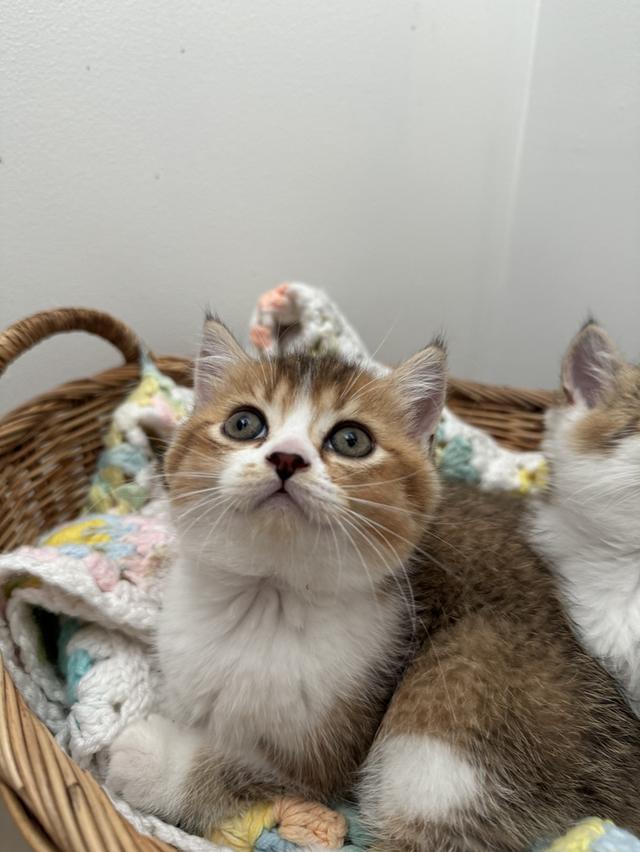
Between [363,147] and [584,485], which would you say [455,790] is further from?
[363,147]

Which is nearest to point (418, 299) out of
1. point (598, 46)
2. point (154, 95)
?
point (598, 46)

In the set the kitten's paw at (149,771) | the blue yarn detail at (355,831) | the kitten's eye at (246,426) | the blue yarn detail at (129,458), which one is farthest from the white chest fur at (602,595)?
the blue yarn detail at (129,458)

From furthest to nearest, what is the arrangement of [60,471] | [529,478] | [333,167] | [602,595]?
[333,167] → [529,478] → [60,471] → [602,595]

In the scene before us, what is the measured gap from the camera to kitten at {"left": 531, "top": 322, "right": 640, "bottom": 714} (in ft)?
3.49

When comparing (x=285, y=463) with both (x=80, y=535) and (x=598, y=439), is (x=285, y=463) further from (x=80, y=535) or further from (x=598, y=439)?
(x=80, y=535)

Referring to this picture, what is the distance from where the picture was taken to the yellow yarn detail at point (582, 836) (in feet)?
3.00

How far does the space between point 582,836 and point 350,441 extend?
59cm

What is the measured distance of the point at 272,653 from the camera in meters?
1.02

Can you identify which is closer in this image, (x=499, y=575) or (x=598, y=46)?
(x=499, y=575)

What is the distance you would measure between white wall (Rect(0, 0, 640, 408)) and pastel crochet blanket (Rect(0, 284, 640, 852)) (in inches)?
16.2

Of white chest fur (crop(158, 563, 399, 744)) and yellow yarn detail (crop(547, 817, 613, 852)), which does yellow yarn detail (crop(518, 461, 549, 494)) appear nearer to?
white chest fur (crop(158, 563, 399, 744))

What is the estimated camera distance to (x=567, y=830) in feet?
3.19

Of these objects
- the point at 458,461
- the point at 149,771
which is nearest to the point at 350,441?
the point at 149,771

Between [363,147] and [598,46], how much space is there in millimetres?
714
